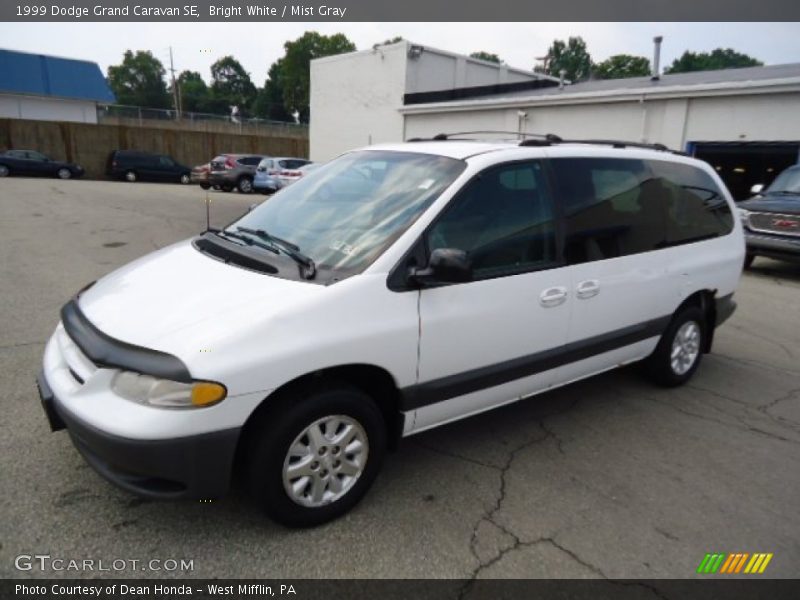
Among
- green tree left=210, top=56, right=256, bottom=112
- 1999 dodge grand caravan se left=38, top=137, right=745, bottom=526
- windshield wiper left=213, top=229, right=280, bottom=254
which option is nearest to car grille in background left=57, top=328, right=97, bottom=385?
1999 dodge grand caravan se left=38, top=137, right=745, bottom=526

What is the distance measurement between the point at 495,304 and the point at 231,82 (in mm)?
107966

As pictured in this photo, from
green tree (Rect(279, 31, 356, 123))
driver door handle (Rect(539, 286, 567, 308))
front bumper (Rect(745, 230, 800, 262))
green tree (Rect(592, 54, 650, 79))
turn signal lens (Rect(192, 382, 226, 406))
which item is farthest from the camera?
green tree (Rect(279, 31, 356, 123))

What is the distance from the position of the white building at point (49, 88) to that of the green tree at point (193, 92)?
171 ft

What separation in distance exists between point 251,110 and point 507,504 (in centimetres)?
9859

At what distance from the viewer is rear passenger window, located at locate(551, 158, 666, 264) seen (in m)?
3.49

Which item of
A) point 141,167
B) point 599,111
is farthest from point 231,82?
point 599,111

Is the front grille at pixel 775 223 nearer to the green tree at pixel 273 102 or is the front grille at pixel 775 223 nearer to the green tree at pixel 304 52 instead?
the green tree at pixel 304 52

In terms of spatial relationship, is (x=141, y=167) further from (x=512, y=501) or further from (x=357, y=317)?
(x=512, y=501)

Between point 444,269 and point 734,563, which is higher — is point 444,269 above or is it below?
above

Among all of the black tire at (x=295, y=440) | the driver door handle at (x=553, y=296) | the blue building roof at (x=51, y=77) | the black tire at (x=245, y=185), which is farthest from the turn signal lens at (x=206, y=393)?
the blue building roof at (x=51, y=77)

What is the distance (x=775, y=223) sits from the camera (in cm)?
956

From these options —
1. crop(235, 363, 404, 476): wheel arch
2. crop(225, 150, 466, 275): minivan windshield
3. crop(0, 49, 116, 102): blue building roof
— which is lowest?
crop(235, 363, 404, 476): wheel arch

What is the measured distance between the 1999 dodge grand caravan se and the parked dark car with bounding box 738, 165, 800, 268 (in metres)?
6.85

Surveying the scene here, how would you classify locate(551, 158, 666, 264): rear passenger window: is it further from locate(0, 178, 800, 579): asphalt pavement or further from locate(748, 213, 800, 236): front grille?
locate(748, 213, 800, 236): front grille
